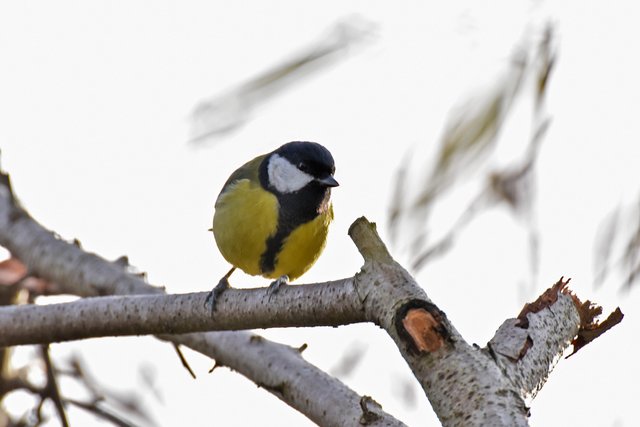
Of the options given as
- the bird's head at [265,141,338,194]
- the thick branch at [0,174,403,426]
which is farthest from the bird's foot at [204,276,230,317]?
the bird's head at [265,141,338,194]

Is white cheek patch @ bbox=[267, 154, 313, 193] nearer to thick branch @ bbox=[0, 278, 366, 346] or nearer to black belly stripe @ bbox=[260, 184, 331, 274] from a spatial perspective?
black belly stripe @ bbox=[260, 184, 331, 274]

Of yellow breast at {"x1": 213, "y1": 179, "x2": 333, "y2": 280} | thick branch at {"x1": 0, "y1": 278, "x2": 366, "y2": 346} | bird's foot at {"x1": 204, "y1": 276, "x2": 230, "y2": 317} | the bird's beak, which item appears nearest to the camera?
thick branch at {"x1": 0, "y1": 278, "x2": 366, "y2": 346}

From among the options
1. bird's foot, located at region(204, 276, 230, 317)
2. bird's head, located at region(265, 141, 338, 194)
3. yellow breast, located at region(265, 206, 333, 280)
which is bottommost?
bird's foot, located at region(204, 276, 230, 317)

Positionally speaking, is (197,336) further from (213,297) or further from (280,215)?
(213,297)

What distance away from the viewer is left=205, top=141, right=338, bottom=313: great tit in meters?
2.81

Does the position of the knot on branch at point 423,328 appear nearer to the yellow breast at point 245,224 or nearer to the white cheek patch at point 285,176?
the yellow breast at point 245,224

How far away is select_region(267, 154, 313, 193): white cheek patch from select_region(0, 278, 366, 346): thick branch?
0.86m

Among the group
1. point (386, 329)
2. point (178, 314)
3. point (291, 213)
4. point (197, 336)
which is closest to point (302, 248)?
point (291, 213)

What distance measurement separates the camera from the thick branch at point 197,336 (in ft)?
6.85

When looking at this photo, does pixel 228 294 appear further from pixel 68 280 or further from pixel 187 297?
pixel 68 280

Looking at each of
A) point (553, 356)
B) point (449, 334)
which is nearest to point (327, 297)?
point (449, 334)

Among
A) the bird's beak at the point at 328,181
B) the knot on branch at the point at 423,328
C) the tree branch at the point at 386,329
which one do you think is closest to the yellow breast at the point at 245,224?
the bird's beak at the point at 328,181

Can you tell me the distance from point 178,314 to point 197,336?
0.53 m

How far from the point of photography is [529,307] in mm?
1828
